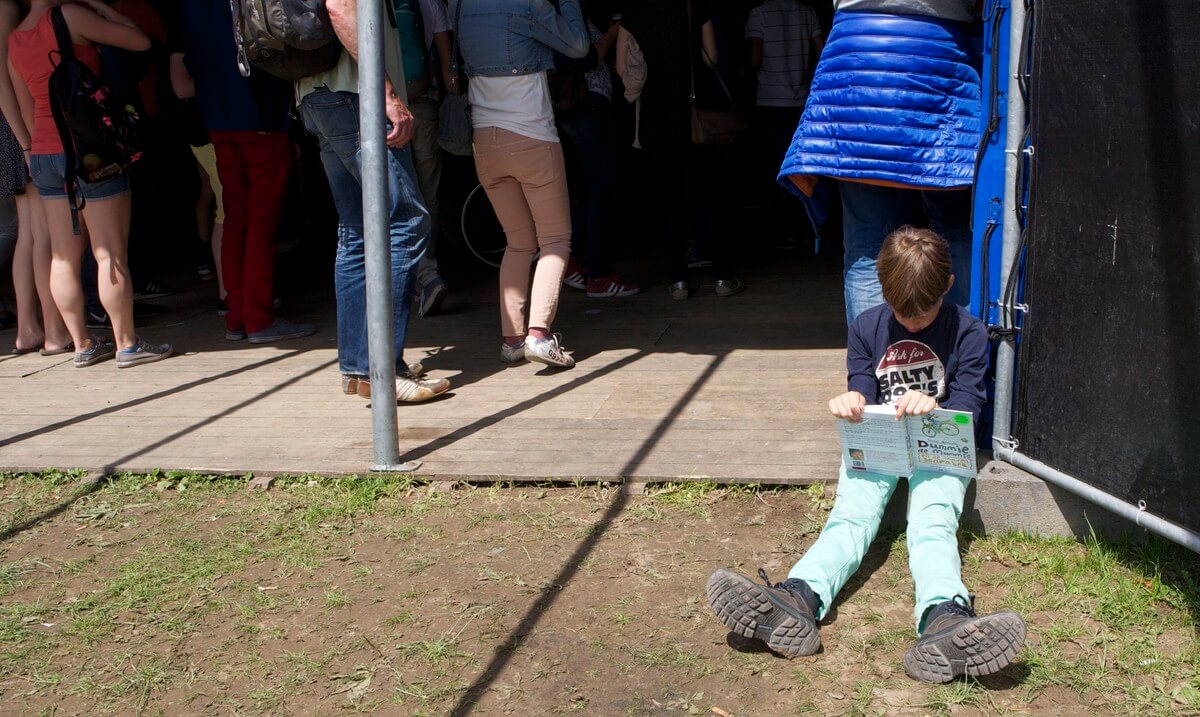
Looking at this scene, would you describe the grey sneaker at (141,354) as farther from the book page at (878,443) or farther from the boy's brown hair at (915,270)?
the boy's brown hair at (915,270)

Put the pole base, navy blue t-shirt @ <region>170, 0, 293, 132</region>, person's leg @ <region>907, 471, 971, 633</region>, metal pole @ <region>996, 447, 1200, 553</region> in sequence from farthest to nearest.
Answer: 1. navy blue t-shirt @ <region>170, 0, 293, 132</region>
2. the pole base
3. person's leg @ <region>907, 471, 971, 633</region>
4. metal pole @ <region>996, 447, 1200, 553</region>

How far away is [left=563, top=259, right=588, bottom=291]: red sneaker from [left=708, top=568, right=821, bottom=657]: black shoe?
4.55 meters

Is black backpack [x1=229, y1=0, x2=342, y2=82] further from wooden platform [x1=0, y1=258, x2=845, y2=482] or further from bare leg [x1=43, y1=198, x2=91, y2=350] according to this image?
bare leg [x1=43, y1=198, x2=91, y2=350]

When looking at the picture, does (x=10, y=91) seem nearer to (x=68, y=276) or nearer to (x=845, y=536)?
(x=68, y=276)

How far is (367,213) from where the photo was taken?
12.8 ft

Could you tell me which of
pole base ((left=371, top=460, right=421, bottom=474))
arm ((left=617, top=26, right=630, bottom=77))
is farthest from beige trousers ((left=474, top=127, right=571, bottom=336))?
pole base ((left=371, top=460, right=421, bottom=474))

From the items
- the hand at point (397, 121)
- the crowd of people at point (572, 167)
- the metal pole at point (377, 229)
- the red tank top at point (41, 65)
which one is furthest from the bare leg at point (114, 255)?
the metal pole at point (377, 229)

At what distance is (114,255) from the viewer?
5.89 meters

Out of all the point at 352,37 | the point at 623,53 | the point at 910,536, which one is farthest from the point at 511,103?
the point at 910,536

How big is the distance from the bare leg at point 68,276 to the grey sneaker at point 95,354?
0.04 m

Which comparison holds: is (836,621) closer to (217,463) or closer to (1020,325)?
(1020,325)

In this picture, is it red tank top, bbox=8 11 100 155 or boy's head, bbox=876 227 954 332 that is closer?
boy's head, bbox=876 227 954 332

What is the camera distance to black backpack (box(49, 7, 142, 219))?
5547 mm

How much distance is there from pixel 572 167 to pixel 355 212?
3.37 meters
